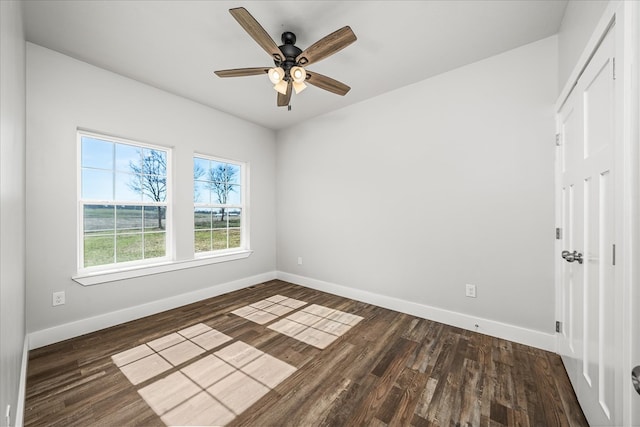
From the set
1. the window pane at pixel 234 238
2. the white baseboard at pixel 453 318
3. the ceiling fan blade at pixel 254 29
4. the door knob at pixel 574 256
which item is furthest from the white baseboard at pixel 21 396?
the door knob at pixel 574 256

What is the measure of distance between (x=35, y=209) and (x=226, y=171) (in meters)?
2.17

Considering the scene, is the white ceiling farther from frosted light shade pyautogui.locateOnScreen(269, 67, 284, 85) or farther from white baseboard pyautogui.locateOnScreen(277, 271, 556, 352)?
white baseboard pyautogui.locateOnScreen(277, 271, 556, 352)

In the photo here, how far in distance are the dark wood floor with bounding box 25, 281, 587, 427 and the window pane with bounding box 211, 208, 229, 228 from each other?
5.17 ft

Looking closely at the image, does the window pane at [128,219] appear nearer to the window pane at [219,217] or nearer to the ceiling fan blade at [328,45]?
the window pane at [219,217]

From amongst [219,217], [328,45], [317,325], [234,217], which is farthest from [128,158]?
[317,325]

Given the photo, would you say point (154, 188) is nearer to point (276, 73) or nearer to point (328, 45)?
point (276, 73)

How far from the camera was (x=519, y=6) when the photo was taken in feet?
6.12

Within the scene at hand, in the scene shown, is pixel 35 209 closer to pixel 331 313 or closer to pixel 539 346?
pixel 331 313

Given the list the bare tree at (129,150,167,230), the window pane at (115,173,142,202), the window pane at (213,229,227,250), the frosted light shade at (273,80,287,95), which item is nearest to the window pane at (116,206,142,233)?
the window pane at (115,173,142,202)

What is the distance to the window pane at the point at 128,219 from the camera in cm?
287

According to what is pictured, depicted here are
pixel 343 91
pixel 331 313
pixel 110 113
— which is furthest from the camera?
pixel 331 313

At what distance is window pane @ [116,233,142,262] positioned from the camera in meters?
2.87

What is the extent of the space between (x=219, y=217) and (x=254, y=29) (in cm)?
283

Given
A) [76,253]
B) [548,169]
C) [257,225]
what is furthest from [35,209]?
[548,169]
